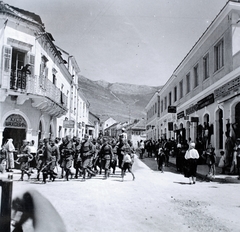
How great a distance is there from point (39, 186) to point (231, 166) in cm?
755

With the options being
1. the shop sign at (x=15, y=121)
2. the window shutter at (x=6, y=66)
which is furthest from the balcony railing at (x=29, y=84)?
the shop sign at (x=15, y=121)

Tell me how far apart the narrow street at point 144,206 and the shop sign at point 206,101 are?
268 inches

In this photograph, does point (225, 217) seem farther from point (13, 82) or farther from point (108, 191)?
point (13, 82)

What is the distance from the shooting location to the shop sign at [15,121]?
535 inches

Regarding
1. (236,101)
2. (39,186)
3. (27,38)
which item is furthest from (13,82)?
(236,101)

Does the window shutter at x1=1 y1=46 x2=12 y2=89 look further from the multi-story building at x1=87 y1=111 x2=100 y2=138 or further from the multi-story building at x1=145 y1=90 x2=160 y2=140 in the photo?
the multi-story building at x1=87 y1=111 x2=100 y2=138

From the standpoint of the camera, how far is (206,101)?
15.7m

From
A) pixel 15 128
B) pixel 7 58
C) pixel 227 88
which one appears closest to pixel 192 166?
pixel 227 88

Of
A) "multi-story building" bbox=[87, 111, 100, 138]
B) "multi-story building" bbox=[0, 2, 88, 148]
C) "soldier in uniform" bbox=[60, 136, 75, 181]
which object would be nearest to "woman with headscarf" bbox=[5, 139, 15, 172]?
"multi-story building" bbox=[0, 2, 88, 148]

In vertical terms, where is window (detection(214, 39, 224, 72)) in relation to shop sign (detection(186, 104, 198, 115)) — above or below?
above

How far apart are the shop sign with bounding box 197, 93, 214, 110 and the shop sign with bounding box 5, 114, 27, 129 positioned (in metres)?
10.2

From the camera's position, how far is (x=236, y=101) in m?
12.2

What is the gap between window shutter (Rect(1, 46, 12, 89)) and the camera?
12.7m

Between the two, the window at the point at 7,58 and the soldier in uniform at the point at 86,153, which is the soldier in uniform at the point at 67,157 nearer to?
the soldier in uniform at the point at 86,153
